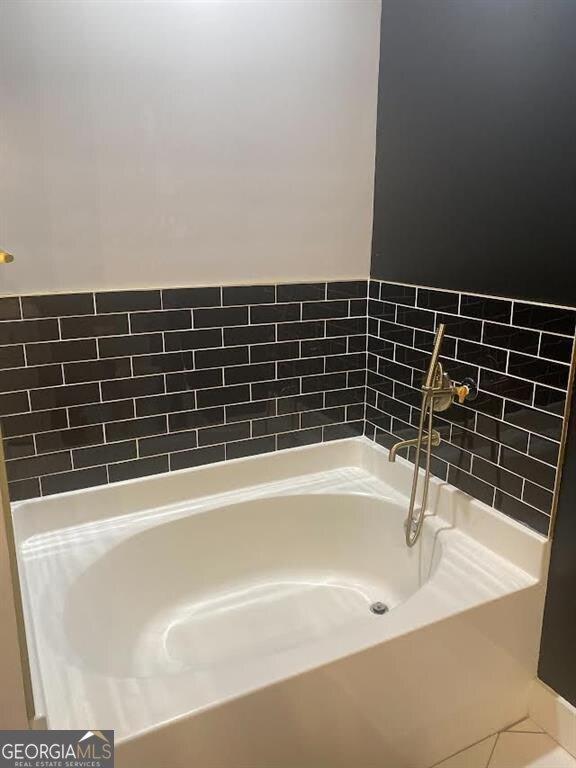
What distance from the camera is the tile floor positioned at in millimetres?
1551

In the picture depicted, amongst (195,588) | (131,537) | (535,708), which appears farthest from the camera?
(195,588)

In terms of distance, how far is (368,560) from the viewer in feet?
6.88

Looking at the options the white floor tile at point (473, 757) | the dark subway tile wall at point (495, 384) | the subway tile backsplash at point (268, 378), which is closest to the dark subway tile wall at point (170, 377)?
the subway tile backsplash at point (268, 378)

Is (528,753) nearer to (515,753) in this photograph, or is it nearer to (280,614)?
(515,753)

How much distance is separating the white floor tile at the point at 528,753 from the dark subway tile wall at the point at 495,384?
0.64m

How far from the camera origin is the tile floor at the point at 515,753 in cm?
155

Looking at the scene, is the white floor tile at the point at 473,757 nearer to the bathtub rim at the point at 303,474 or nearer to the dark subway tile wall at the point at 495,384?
the bathtub rim at the point at 303,474

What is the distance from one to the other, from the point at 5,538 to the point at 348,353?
1521 mm

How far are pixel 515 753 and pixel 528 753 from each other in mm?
37

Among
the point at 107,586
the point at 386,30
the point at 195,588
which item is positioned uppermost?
the point at 386,30

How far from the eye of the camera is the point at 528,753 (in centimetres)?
159

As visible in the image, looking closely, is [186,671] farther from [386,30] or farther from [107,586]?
[386,30]

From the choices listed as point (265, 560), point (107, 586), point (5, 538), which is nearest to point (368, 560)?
point (265, 560)

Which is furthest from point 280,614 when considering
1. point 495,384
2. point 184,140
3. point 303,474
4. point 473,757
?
point 184,140
